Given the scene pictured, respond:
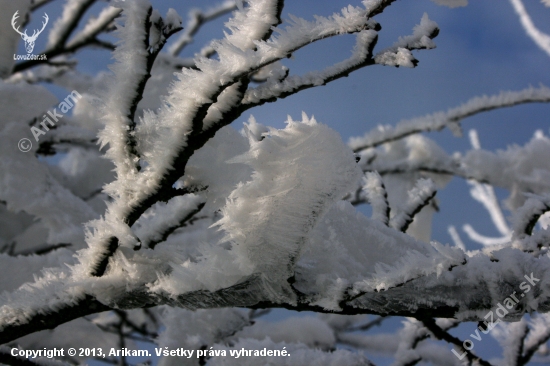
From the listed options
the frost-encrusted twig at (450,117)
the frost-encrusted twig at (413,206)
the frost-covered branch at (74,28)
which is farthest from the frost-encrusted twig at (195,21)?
the frost-encrusted twig at (413,206)

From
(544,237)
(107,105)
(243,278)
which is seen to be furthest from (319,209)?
(544,237)

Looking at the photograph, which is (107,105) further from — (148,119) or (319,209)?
(319,209)

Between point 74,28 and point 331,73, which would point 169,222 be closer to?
point 331,73

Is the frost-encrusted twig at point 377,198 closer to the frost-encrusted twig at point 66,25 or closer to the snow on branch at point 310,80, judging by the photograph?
the snow on branch at point 310,80

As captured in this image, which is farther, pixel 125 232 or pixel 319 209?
pixel 125 232

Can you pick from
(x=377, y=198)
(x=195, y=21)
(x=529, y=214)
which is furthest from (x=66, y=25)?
(x=529, y=214)
